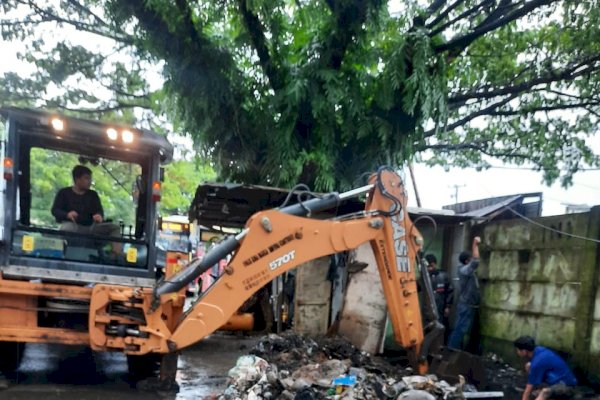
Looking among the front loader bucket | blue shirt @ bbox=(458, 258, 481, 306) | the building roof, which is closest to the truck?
the front loader bucket

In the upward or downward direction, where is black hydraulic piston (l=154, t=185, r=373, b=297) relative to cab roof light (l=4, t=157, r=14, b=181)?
downward

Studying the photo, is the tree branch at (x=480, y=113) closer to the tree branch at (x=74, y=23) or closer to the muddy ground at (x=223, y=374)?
the muddy ground at (x=223, y=374)

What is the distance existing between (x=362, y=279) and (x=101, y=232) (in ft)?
11.5

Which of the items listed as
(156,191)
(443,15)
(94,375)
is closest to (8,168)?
(156,191)

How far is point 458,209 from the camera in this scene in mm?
11055

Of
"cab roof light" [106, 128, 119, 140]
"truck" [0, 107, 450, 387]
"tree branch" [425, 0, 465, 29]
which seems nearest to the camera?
"truck" [0, 107, 450, 387]

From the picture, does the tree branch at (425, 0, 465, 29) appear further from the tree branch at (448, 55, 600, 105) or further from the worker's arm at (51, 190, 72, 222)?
the worker's arm at (51, 190, 72, 222)

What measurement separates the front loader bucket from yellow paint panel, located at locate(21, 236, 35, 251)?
4.13 meters

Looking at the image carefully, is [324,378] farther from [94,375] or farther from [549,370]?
[94,375]

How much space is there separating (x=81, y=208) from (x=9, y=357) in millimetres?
1778

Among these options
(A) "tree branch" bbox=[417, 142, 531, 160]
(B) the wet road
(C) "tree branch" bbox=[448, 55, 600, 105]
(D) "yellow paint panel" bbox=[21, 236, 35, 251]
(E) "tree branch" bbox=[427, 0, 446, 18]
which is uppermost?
(E) "tree branch" bbox=[427, 0, 446, 18]

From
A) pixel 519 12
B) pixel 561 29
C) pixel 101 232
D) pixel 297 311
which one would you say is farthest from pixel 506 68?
pixel 101 232

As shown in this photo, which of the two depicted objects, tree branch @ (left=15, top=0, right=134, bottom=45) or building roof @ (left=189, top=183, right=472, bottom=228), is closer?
building roof @ (left=189, top=183, right=472, bottom=228)

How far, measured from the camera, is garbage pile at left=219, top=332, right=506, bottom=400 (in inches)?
165
